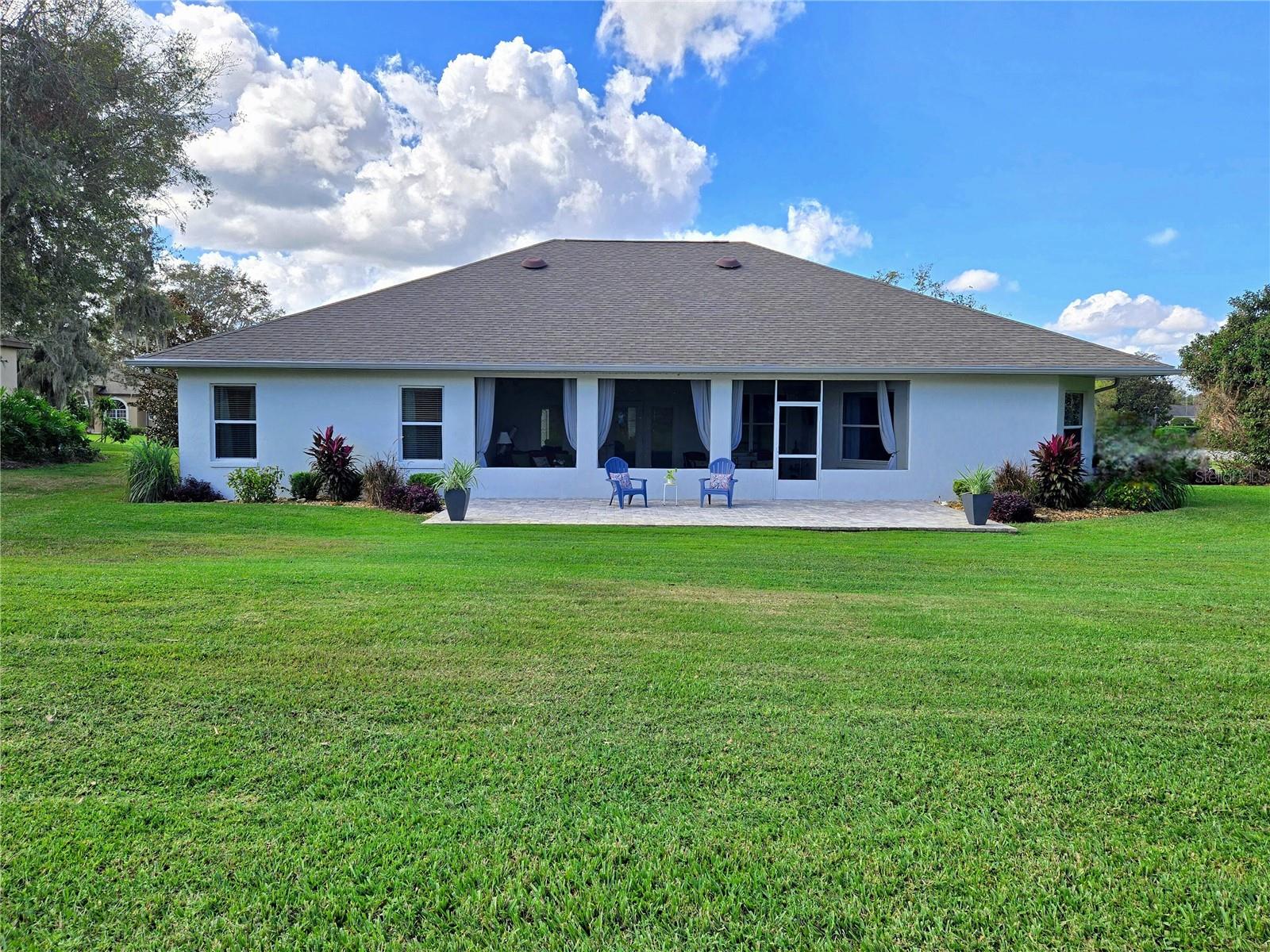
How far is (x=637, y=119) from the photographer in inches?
764

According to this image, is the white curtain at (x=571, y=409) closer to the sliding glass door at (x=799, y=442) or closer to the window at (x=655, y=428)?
the window at (x=655, y=428)

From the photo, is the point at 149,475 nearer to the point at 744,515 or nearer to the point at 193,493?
the point at 193,493

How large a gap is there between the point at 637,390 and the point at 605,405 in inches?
58.4

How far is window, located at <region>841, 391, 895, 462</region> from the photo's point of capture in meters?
15.7

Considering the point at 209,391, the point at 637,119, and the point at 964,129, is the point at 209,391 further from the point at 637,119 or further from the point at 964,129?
the point at 964,129

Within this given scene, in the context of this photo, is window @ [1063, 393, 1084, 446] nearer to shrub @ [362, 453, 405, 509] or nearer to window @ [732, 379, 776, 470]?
window @ [732, 379, 776, 470]

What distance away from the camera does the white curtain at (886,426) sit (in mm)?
15508

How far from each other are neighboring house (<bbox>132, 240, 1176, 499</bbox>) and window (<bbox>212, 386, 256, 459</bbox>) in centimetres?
3

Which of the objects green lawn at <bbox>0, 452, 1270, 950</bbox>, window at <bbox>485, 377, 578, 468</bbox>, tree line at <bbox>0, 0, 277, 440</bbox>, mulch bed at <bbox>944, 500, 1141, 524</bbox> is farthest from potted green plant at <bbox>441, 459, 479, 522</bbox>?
tree line at <bbox>0, 0, 277, 440</bbox>

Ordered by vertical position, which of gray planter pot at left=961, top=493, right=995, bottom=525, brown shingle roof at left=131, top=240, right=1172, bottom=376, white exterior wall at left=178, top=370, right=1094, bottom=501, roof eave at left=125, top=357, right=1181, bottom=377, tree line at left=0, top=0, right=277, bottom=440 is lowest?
gray planter pot at left=961, top=493, right=995, bottom=525

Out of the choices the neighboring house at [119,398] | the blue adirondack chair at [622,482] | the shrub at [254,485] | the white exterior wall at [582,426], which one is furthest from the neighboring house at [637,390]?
the neighboring house at [119,398]

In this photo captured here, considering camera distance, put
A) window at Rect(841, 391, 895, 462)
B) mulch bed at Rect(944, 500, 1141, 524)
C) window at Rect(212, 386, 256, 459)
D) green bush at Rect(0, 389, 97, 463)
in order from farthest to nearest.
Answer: green bush at Rect(0, 389, 97, 463) < window at Rect(841, 391, 895, 462) < window at Rect(212, 386, 256, 459) < mulch bed at Rect(944, 500, 1141, 524)

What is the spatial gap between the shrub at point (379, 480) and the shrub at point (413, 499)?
7cm

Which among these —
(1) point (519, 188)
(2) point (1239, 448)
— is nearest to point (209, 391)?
(1) point (519, 188)
